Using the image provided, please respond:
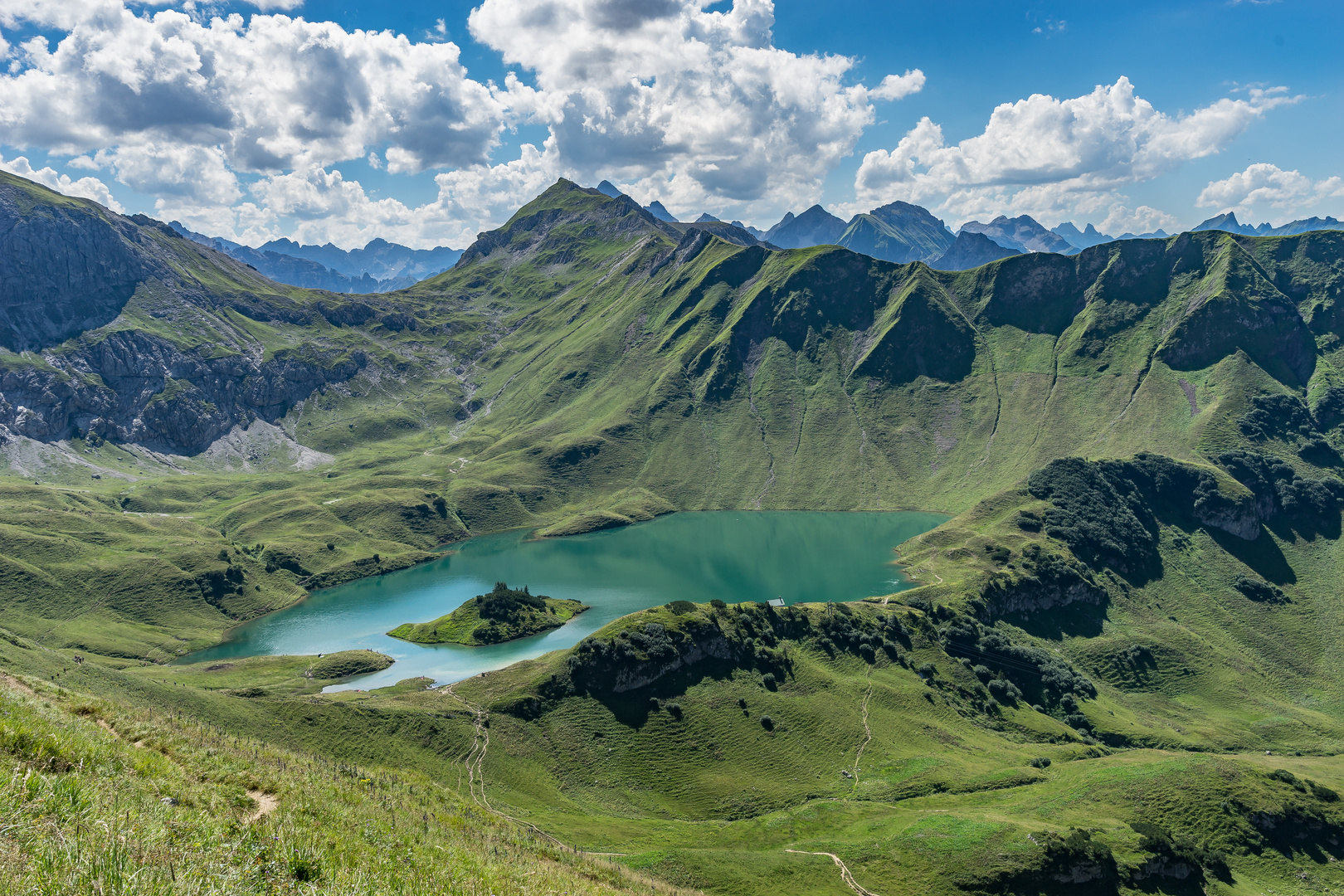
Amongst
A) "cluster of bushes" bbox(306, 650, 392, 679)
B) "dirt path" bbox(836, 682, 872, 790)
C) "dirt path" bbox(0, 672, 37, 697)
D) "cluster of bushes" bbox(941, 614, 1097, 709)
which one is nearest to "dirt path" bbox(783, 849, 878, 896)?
"dirt path" bbox(836, 682, 872, 790)

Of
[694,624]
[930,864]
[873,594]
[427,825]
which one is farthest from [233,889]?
[873,594]

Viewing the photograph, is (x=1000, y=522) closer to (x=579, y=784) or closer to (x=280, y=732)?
(x=579, y=784)

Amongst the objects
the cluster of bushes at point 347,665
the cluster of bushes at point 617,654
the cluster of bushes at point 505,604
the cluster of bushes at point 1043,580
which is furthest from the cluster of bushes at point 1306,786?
the cluster of bushes at point 347,665

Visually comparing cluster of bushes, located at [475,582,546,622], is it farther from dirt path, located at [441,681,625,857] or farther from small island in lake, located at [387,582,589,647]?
dirt path, located at [441,681,625,857]

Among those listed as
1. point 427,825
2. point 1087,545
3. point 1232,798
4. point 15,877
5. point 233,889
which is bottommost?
point 1232,798

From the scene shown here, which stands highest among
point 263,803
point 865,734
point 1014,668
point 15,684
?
point 15,684

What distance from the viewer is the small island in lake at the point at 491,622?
6673 inches

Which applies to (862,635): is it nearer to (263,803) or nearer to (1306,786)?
(1306,786)

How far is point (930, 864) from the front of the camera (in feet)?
247

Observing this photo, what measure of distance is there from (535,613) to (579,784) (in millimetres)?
83696

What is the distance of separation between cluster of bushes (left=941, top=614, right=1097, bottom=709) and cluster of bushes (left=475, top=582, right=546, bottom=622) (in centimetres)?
9879

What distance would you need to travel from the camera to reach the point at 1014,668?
466ft

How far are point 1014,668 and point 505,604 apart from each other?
4574 inches

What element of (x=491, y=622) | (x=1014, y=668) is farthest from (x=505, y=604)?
(x=1014, y=668)
